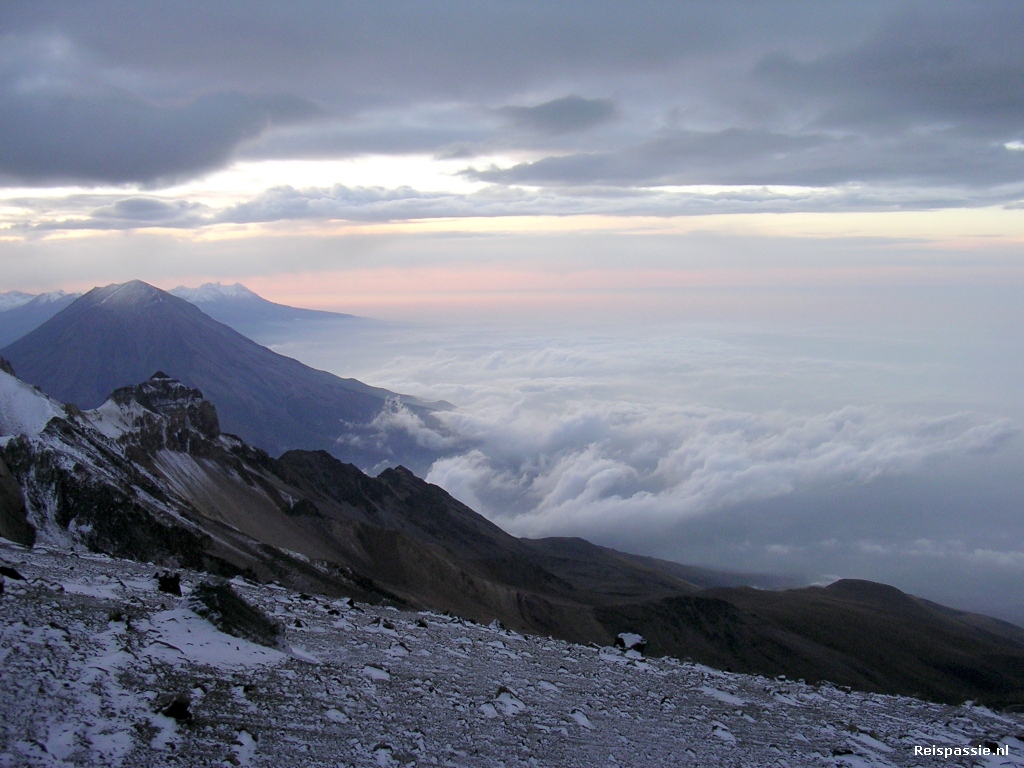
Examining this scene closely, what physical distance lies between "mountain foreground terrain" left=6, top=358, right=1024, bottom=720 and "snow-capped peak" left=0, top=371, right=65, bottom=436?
0.39 ft

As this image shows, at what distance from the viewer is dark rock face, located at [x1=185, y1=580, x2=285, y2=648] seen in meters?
12.6

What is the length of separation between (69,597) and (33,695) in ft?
13.2

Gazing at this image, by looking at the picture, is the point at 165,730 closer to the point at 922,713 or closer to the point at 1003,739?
the point at 1003,739

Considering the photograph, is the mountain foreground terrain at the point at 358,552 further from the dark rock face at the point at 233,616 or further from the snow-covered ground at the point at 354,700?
the dark rock face at the point at 233,616

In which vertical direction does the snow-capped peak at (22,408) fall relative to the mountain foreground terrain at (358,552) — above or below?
above

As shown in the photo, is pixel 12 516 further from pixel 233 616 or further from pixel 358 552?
pixel 358 552

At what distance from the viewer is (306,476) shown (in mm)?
110062

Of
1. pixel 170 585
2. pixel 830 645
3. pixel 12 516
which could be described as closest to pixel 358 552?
pixel 12 516

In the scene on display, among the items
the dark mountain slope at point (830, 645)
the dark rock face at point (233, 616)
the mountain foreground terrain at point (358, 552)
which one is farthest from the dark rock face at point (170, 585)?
the dark mountain slope at point (830, 645)

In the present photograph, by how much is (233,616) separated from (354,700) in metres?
2.79

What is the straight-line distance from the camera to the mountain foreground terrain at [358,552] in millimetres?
45750

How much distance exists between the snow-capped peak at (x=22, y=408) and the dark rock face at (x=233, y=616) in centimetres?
4213

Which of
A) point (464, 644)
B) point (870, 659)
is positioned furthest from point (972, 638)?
point (464, 644)

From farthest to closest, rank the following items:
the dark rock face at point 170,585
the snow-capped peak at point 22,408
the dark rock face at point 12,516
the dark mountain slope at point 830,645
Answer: the dark mountain slope at point 830,645, the snow-capped peak at point 22,408, the dark rock face at point 12,516, the dark rock face at point 170,585
